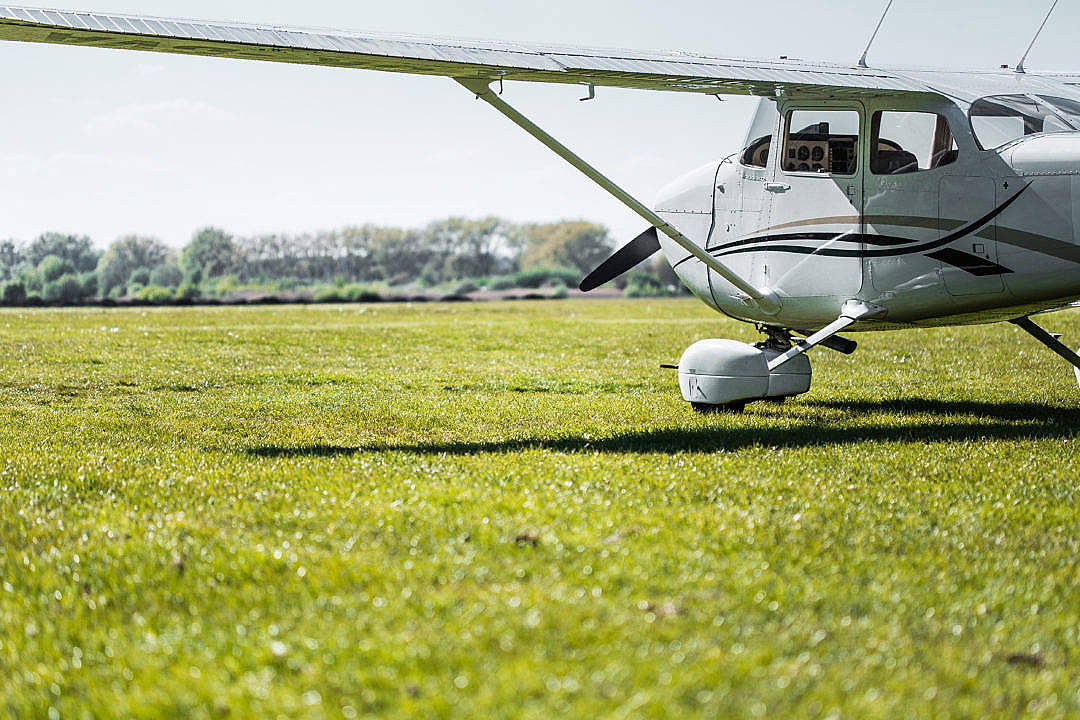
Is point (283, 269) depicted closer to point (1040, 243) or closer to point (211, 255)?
point (211, 255)

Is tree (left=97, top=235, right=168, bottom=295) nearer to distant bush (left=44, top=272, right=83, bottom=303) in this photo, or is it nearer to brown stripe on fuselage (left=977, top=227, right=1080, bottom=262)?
distant bush (left=44, top=272, right=83, bottom=303)

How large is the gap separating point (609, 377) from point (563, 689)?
10429 mm

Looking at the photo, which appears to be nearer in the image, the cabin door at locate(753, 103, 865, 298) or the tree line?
the cabin door at locate(753, 103, 865, 298)

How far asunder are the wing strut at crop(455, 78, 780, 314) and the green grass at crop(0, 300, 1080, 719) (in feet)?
3.97

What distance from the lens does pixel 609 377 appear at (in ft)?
44.2

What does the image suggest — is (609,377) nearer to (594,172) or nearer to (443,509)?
(594,172)

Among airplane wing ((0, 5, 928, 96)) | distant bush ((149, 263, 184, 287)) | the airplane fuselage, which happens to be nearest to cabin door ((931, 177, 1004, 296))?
the airplane fuselage

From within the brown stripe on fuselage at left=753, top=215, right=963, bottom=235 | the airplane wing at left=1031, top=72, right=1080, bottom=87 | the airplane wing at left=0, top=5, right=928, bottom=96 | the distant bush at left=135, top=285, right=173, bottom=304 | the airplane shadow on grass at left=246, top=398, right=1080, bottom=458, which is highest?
the airplane wing at left=1031, top=72, right=1080, bottom=87

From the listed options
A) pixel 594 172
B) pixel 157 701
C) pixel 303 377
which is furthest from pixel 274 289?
pixel 157 701

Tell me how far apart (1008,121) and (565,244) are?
375 feet

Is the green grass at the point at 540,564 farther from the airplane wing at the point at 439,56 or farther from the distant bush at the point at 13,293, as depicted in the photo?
the distant bush at the point at 13,293

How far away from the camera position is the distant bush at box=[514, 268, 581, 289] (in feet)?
275

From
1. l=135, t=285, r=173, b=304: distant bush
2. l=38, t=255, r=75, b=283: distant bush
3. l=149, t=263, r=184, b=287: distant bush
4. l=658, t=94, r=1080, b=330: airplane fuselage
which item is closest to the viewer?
l=658, t=94, r=1080, b=330: airplane fuselage

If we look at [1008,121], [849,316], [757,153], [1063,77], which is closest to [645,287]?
[1063,77]
